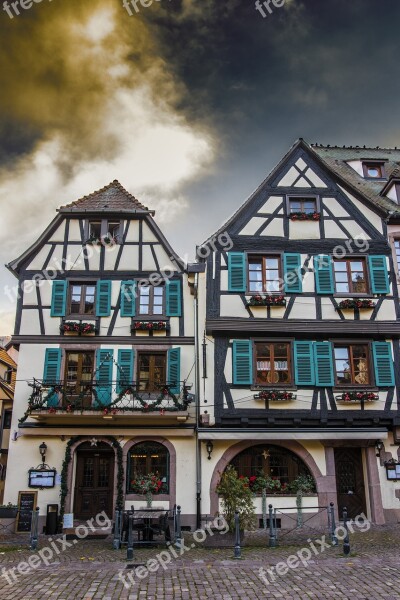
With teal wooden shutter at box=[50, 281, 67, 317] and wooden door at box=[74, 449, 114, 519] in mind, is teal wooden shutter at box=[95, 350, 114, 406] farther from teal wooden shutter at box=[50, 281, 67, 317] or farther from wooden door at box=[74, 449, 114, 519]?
teal wooden shutter at box=[50, 281, 67, 317]

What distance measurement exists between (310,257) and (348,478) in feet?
24.9

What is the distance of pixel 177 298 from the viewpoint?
63.8ft

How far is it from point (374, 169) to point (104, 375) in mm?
14939

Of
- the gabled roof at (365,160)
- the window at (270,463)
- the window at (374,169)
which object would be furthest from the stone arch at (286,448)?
the window at (374,169)

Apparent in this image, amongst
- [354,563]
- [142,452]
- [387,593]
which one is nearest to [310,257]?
[142,452]

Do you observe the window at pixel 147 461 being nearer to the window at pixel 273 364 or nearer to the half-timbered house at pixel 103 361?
the half-timbered house at pixel 103 361

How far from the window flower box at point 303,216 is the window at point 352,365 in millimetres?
4792

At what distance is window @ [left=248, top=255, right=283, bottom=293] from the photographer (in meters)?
19.1

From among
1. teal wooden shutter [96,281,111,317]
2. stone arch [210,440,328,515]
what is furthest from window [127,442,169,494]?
teal wooden shutter [96,281,111,317]

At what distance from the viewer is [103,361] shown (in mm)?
18266

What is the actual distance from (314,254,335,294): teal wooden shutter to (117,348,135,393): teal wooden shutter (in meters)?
6.86

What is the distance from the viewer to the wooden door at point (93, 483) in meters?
17.8

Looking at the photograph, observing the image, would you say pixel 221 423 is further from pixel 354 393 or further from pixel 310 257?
pixel 310 257

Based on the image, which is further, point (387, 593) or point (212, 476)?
point (212, 476)
